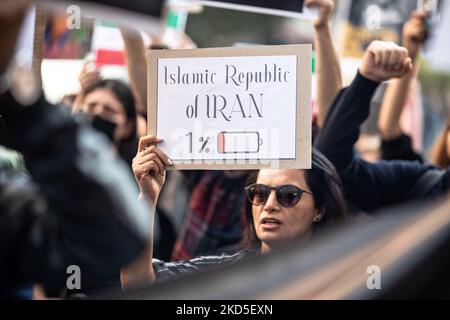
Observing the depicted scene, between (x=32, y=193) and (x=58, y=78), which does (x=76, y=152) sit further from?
(x=58, y=78)

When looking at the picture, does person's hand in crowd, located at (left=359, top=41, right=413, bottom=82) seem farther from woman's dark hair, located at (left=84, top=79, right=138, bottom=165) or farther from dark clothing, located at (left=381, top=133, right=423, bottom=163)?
woman's dark hair, located at (left=84, top=79, right=138, bottom=165)

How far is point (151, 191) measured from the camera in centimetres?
248

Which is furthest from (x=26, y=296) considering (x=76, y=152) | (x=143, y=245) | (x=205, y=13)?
(x=205, y=13)

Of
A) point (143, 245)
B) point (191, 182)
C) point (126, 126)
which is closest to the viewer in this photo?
point (143, 245)

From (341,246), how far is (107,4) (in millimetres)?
825

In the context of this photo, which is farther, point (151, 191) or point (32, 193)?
point (151, 191)

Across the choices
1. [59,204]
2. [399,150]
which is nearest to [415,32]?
[399,150]

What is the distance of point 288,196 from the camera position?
101 inches

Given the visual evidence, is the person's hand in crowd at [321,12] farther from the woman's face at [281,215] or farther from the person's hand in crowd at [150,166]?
the person's hand in crowd at [150,166]

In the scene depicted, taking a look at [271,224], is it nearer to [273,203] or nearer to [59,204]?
[273,203]

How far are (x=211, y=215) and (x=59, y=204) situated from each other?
1.33m

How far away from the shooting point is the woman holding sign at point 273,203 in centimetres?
250

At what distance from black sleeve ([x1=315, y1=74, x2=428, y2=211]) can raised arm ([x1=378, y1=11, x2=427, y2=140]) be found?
352 mm

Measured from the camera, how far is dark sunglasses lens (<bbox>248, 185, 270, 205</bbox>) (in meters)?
2.59
